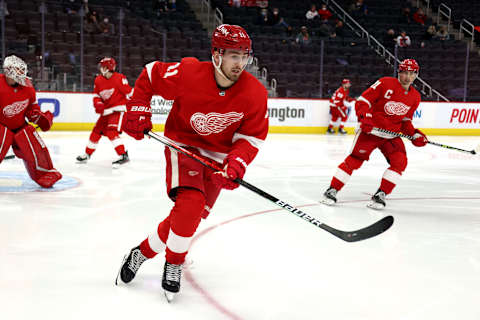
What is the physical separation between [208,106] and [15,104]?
8.22 feet

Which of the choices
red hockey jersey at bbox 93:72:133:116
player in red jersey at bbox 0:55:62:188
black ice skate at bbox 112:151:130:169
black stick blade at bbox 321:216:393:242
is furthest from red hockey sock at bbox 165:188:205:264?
red hockey jersey at bbox 93:72:133:116

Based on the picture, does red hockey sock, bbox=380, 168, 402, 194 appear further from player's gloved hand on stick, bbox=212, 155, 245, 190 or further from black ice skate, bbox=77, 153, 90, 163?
black ice skate, bbox=77, 153, 90, 163

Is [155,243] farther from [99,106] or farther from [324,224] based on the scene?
[99,106]

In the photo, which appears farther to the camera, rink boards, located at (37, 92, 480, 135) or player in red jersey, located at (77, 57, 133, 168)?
rink boards, located at (37, 92, 480, 135)

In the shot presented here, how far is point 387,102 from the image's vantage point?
165 inches

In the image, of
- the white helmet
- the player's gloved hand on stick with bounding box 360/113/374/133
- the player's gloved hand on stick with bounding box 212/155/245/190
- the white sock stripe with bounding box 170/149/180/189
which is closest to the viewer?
the player's gloved hand on stick with bounding box 212/155/245/190

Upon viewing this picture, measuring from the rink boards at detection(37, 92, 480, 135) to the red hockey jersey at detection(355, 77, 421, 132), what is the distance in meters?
6.22

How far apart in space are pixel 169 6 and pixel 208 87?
37.7 feet

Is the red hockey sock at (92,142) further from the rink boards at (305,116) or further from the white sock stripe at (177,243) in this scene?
the white sock stripe at (177,243)

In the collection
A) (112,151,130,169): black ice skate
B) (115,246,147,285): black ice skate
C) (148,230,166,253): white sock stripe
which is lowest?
(112,151,130,169): black ice skate

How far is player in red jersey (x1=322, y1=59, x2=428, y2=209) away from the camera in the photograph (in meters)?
4.11

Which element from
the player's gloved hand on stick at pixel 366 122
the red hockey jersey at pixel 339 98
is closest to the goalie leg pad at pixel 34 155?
the player's gloved hand on stick at pixel 366 122

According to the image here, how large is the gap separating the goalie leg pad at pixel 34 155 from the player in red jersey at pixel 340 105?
7488mm

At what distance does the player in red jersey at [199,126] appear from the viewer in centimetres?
205
